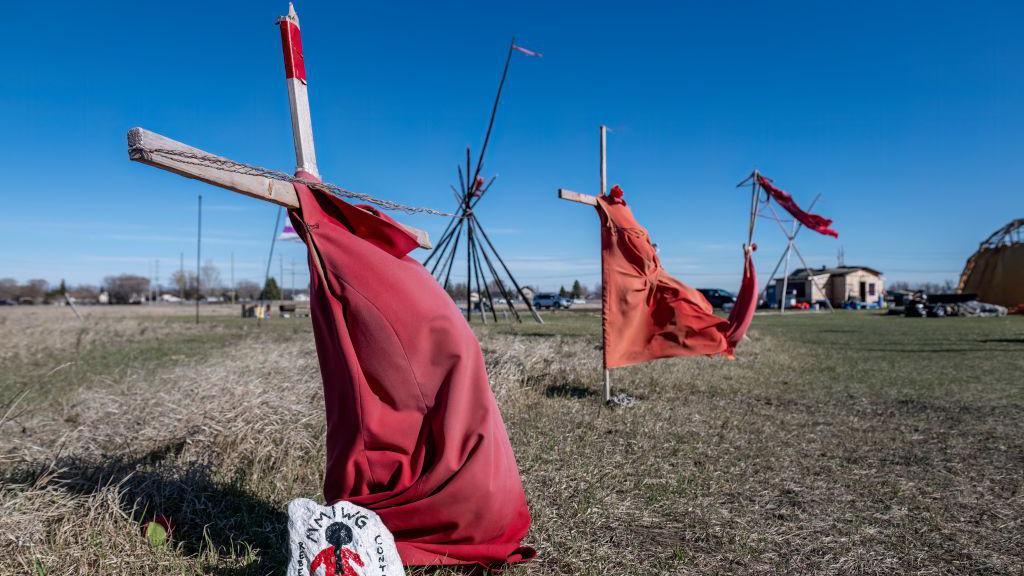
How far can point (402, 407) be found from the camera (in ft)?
8.12

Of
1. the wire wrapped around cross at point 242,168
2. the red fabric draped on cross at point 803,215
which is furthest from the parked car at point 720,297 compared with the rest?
the wire wrapped around cross at point 242,168

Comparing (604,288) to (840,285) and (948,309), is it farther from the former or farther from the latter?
(840,285)

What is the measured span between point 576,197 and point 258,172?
12.2ft

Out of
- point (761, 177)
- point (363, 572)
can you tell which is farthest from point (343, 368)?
point (761, 177)

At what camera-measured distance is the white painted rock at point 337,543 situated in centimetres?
218

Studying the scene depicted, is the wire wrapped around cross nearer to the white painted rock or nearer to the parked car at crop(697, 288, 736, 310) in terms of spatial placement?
the white painted rock

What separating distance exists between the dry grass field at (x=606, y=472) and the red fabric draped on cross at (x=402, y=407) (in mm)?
505

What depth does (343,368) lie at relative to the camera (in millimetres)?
2443

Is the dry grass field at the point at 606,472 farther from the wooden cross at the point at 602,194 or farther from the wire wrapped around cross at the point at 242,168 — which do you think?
the wire wrapped around cross at the point at 242,168

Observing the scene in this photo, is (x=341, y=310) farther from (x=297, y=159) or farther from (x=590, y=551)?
(x=590, y=551)

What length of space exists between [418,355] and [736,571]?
175 centimetres

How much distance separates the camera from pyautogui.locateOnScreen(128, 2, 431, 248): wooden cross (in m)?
1.98

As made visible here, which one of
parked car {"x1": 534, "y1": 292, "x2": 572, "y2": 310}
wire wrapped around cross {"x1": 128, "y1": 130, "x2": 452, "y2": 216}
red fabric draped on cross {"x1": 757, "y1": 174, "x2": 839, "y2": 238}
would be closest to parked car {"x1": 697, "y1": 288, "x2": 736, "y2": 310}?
parked car {"x1": 534, "y1": 292, "x2": 572, "y2": 310}

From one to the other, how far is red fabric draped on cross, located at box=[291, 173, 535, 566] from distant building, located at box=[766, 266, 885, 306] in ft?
145
